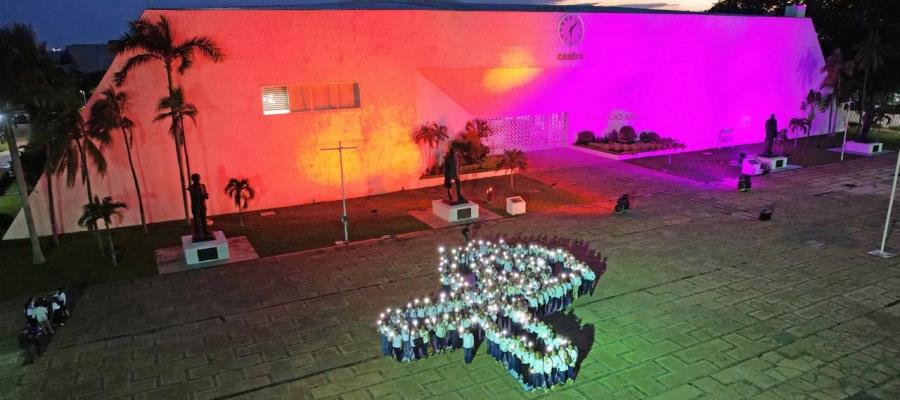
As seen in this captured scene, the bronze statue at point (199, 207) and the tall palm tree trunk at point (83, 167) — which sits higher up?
the tall palm tree trunk at point (83, 167)

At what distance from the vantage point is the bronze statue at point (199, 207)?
56.2 ft

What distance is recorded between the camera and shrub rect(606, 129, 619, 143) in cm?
3405

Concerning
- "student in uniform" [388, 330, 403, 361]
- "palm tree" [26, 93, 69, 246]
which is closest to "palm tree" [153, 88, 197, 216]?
"palm tree" [26, 93, 69, 246]

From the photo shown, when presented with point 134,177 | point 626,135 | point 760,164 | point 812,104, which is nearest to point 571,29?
point 626,135

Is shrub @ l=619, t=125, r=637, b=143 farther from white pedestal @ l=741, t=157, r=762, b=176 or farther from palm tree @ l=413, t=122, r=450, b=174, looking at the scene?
palm tree @ l=413, t=122, r=450, b=174

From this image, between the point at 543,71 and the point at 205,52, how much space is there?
16190 mm

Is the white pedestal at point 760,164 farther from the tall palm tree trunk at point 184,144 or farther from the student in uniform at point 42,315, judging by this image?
the student in uniform at point 42,315

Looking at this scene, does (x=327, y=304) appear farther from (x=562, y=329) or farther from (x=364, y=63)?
(x=364, y=63)

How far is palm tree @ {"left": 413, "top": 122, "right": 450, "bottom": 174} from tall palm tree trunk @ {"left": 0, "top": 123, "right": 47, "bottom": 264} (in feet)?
47.7

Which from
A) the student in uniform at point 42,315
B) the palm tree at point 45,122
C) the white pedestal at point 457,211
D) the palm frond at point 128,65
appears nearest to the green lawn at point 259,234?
the white pedestal at point 457,211

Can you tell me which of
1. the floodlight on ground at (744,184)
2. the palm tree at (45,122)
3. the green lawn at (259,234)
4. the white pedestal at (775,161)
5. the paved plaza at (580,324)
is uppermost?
the palm tree at (45,122)

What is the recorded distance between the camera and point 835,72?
118ft

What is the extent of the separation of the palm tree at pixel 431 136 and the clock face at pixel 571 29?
26.4ft

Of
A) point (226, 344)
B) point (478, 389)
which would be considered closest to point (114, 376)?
point (226, 344)
